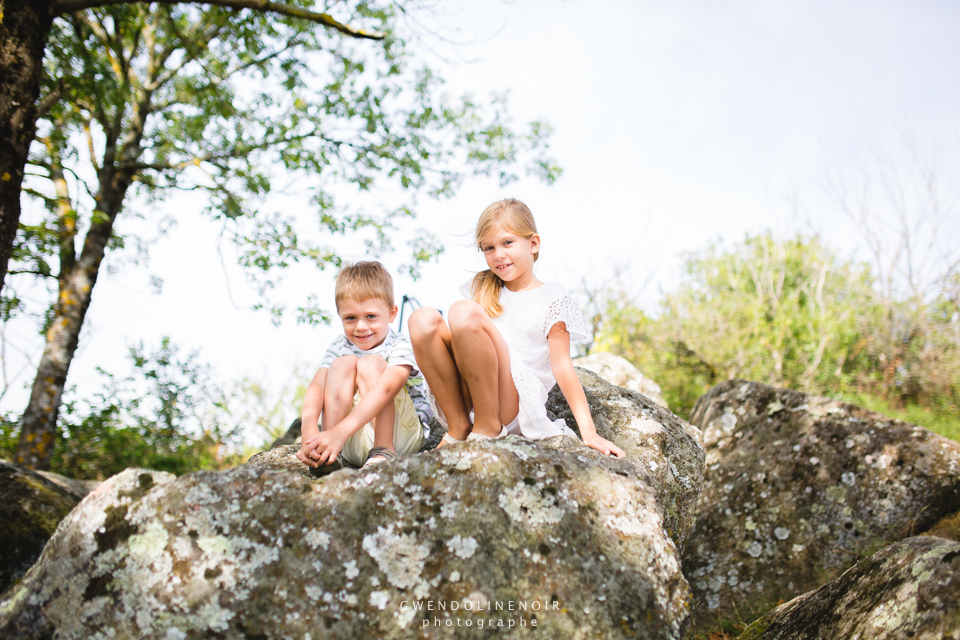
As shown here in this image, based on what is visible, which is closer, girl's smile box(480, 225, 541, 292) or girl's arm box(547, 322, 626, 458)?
girl's arm box(547, 322, 626, 458)

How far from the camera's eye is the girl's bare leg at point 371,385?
280 cm

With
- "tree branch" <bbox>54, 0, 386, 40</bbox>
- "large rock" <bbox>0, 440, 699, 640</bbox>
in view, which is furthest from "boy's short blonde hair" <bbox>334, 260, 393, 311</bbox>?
"tree branch" <bbox>54, 0, 386, 40</bbox>

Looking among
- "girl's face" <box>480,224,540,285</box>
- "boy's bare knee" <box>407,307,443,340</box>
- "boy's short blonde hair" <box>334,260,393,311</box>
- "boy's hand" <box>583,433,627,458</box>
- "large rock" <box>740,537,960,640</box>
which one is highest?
"girl's face" <box>480,224,540,285</box>

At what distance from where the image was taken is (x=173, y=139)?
875cm

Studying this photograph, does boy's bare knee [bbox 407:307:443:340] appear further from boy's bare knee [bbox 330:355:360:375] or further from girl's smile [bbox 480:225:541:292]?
girl's smile [bbox 480:225:541:292]

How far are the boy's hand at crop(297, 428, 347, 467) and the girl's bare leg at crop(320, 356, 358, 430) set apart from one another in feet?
0.92

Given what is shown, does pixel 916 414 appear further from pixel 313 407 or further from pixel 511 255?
pixel 313 407

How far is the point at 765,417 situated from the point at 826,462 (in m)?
0.57

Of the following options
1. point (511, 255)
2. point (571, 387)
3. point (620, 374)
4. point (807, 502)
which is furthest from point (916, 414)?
point (511, 255)

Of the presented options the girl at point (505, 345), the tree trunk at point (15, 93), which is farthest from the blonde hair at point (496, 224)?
the tree trunk at point (15, 93)

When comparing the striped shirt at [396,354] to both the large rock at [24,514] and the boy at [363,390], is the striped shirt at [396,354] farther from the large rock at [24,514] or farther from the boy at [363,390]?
the large rock at [24,514]

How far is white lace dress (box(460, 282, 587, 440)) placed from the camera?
9.39 ft

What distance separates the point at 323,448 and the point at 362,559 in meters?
0.88

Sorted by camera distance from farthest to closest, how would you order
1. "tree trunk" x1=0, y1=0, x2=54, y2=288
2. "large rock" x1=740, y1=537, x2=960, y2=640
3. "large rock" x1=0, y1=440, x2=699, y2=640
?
"tree trunk" x1=0, y1=0, x2=54, y2=288 → "large rock" x1=740, y1=537, x2=960, y2=640 → "large rock" x1=0, y1=440, x2=699, y2=640
